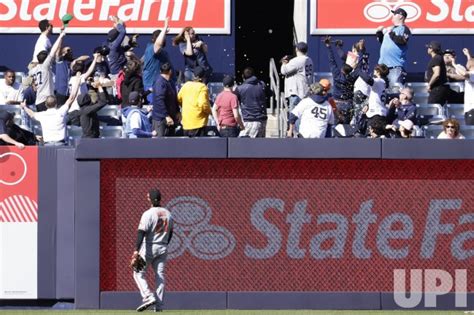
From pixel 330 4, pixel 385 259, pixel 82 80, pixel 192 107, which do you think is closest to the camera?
pixel 385 259

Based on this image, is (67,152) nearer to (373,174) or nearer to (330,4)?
(373,174)

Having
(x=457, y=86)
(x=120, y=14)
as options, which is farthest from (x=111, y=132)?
(x=457, y=86)

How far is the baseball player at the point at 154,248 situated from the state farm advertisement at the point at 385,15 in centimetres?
934

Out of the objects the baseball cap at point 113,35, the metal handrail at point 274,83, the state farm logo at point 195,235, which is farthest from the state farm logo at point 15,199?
the metal handrail at point 274,83

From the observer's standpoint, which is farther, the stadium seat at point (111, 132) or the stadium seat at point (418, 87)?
the stadium seat at point (418, 87)

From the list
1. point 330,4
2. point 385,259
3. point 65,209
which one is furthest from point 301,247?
point 330,4

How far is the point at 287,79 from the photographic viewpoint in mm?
25266

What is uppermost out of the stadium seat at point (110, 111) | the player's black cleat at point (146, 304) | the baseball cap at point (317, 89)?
the baseball cap at point (317, 89)

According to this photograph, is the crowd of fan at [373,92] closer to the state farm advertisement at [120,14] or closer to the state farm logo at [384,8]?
the state farm logo at [384,8]

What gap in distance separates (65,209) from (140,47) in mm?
8068

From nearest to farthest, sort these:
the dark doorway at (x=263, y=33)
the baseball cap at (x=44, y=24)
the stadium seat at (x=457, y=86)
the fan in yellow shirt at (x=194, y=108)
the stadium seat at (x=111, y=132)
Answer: the fan in yellow shirt at (x=194, y=108) → the stadium seat at (x=111, y=132) → the baseball cap at (x=44, y=24) → the stadium seat at (x=457, y=86) → the dark doorway at (x=263, y=33)

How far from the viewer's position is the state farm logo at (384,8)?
28297 millimetres

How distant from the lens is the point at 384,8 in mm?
28359

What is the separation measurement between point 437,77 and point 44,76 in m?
6.47
